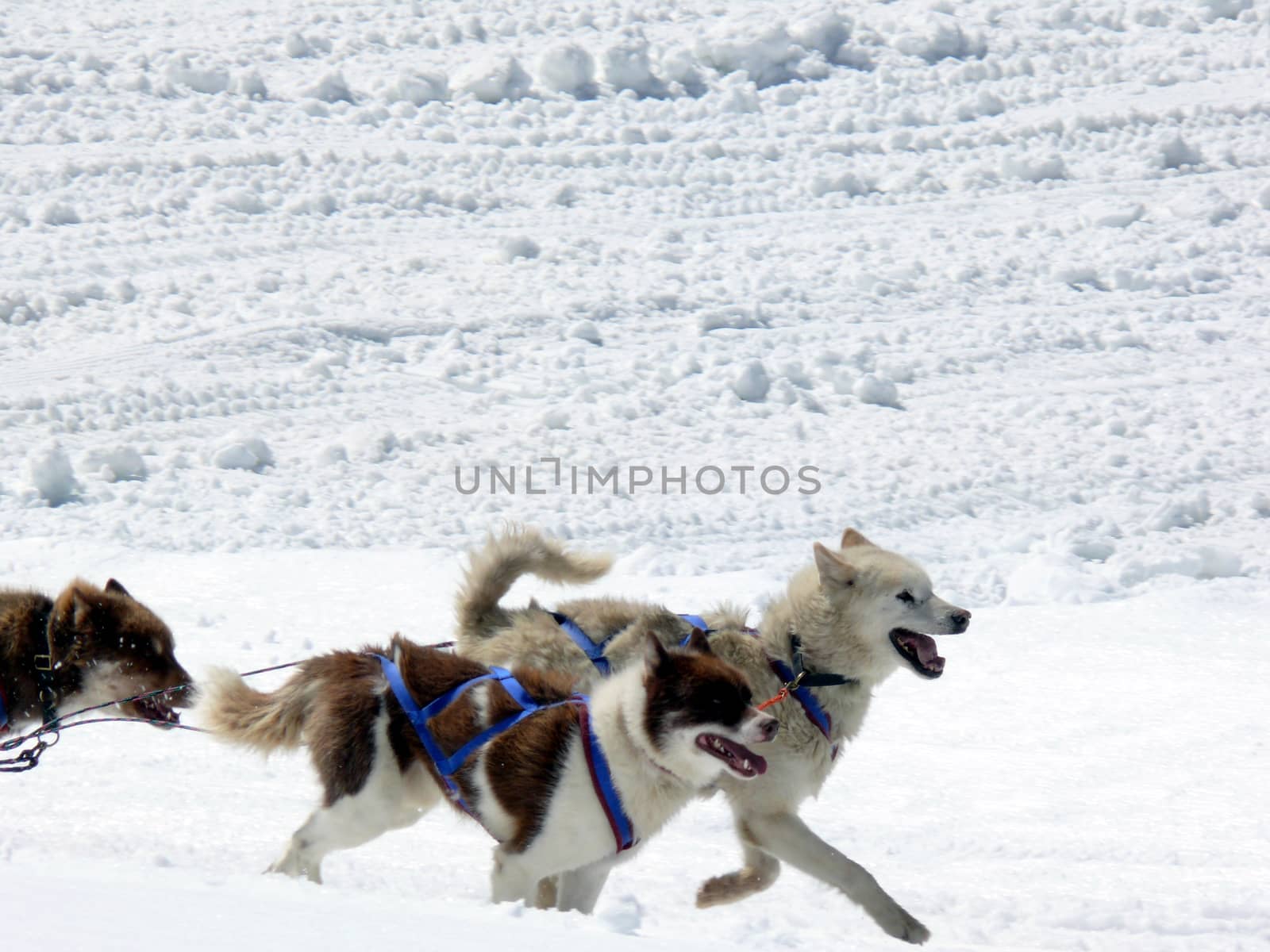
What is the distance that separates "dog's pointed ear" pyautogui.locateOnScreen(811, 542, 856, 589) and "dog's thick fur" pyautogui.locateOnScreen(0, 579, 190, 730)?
2042 millimetres

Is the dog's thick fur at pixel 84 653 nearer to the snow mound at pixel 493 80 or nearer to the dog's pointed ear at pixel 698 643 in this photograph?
the dog's pointed ear at pixel 698 643

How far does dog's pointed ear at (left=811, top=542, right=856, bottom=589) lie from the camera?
433cm

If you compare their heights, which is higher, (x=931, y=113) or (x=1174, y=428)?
(x=931, y=113)

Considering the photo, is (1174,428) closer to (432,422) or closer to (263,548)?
(432,422)

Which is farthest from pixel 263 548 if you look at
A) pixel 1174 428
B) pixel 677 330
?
pixel 1174 428

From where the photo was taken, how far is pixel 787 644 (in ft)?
14.5

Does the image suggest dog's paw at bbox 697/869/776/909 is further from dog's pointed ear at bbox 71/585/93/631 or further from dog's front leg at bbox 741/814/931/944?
dog's pointed ear at bbox 71/585/93/631

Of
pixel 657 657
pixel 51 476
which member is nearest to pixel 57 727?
pixel 657 657

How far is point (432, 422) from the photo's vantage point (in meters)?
8.48

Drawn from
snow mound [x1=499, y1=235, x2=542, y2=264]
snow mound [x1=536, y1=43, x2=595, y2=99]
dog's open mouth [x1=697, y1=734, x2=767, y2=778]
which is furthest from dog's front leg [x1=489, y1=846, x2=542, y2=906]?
snow mound [x1=536, y1=43, x2=595, y2=99]

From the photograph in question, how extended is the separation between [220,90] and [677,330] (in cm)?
460

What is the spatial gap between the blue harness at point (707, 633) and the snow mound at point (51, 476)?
3998mm

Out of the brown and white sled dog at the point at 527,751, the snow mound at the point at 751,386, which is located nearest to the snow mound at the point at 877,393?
the snow mound at the point at 751,386

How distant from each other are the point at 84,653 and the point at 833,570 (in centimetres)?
233
